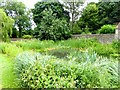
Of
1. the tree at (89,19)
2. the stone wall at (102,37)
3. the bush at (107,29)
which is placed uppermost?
the tree at (89,19)

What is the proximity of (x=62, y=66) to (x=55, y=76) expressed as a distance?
108 mm

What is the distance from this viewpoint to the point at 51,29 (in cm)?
248

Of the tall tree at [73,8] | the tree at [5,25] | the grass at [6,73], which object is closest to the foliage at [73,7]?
the tall tree at [73,8]

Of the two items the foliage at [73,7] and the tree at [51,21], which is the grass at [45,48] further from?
the foliage at [73,7]

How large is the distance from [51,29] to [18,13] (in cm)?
30

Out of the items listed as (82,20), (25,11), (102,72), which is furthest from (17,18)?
(102,72)

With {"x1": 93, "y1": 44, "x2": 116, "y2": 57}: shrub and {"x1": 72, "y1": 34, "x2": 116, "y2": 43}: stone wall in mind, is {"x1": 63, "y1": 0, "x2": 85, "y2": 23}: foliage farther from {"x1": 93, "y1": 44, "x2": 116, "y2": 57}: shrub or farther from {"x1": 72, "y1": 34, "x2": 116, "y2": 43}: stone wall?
{"x1": 93, "y1": 44, "x2": 116, "y2": 57}: shrub

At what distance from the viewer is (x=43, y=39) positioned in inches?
99.3

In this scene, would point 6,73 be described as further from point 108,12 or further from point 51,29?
point 108,12

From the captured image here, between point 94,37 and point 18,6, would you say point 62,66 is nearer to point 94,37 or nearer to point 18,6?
point 94,37

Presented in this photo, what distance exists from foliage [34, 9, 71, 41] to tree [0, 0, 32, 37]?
0.10 meters

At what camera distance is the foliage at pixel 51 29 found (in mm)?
2471

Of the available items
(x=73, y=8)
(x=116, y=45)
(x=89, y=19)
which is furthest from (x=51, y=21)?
(x=116, y=45)

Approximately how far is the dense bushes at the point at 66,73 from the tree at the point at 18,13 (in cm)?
29
